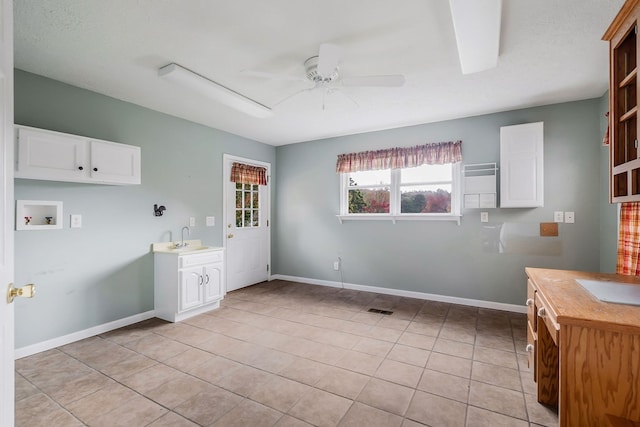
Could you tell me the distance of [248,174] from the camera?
4.84 meters

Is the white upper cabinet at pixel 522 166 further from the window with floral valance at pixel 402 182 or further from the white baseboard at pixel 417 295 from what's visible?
the white baseboard at pixel 417 295

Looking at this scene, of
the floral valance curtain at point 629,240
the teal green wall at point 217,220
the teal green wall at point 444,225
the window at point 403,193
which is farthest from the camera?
the window at point 403,193

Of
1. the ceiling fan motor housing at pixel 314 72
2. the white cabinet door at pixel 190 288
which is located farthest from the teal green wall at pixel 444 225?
the ceiling fan motor housing at pixel 314 72

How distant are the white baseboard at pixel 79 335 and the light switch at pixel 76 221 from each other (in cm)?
107

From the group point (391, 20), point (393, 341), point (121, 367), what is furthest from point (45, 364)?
point (391, 20)

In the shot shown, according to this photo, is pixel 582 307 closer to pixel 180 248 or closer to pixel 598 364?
pixel 598 364

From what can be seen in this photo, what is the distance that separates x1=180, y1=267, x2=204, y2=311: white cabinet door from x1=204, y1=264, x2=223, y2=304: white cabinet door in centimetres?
8

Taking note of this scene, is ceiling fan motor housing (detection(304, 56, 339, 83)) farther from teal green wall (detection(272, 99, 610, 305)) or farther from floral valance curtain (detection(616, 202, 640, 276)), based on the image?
floral valance curtain (detection(616, 202, 640, 276))

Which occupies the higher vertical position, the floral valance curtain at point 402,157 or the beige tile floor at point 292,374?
the floral valance curtain at point 402,157

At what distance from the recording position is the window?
4055 mm

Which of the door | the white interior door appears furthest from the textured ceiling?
the door

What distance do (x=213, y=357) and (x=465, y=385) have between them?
204 cm

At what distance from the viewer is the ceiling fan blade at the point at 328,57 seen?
1874 millimetres

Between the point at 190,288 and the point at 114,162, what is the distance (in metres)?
1.59
